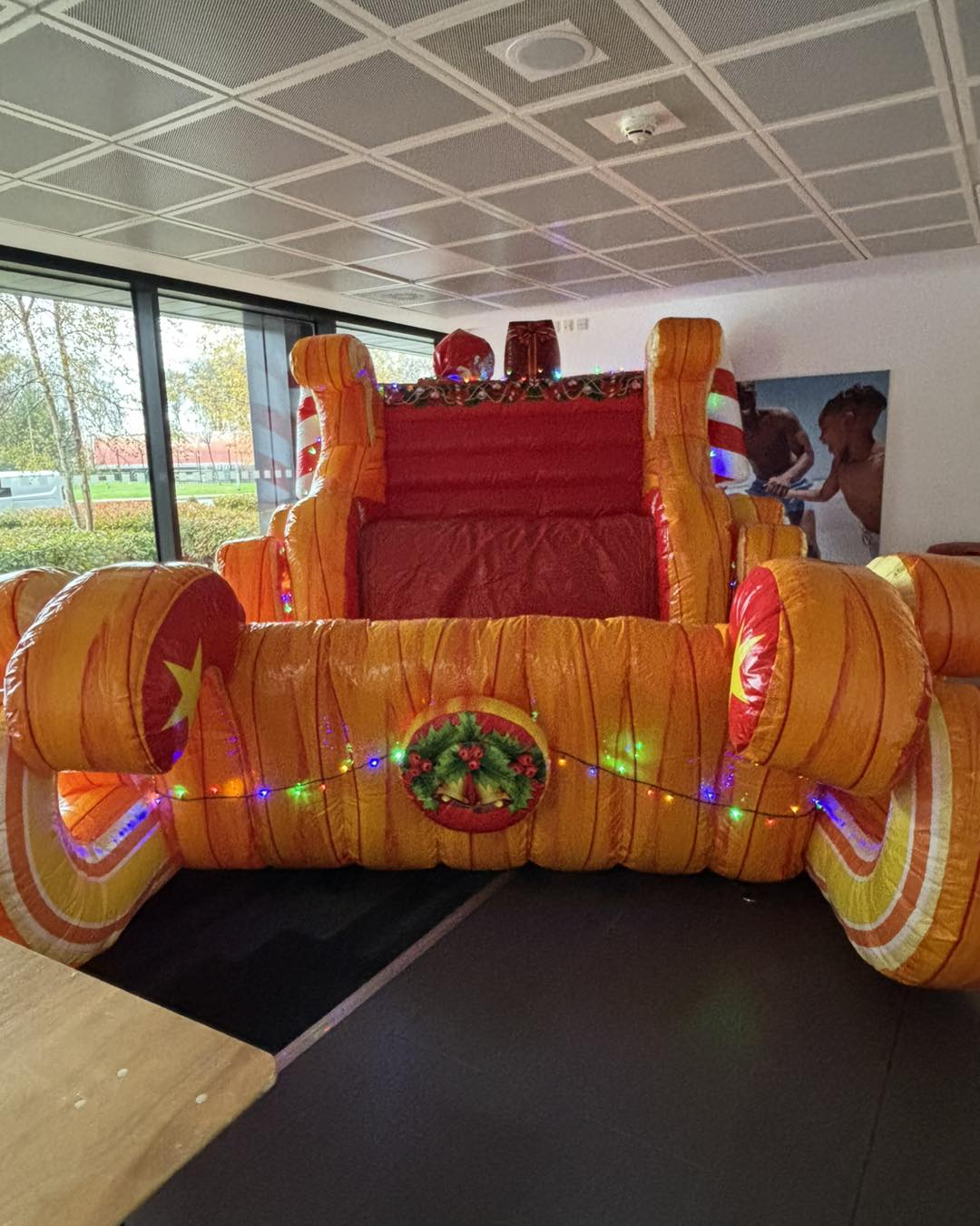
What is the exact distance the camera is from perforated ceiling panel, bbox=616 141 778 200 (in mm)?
3184

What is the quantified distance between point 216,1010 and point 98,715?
0.59 m

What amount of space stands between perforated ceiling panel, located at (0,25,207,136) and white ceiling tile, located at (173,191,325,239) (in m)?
0.85

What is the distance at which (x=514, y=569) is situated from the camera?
222cm

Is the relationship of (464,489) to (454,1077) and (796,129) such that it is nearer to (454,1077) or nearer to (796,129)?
(454,1077)

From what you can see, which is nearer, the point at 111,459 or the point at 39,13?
the point at 39,13

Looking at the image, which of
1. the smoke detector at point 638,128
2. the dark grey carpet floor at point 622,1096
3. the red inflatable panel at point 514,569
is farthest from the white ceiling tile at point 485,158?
the dark grey carpet floor at point 622,1096

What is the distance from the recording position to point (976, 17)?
2.23m

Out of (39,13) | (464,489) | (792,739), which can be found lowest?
(792,739)

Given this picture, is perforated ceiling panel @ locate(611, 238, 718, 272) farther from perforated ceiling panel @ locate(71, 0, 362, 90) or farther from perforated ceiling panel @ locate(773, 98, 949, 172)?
perforated ceiling panel @ locate(71, 0, 362, 90)

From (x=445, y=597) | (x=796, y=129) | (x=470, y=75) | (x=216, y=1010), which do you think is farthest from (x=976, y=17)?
(x=216, y=1010)

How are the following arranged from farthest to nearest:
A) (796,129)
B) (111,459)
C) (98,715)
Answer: (111,459) → (796,129) → (98,715)

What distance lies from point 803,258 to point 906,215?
88cm

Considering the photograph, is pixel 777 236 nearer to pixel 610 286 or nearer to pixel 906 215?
pixel 906 215

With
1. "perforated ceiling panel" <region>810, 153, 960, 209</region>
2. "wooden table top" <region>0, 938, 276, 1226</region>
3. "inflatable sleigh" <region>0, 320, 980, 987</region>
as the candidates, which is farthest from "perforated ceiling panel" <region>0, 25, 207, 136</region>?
"perforated ceiling panel" <region>810, 153, 960, 209</region>
